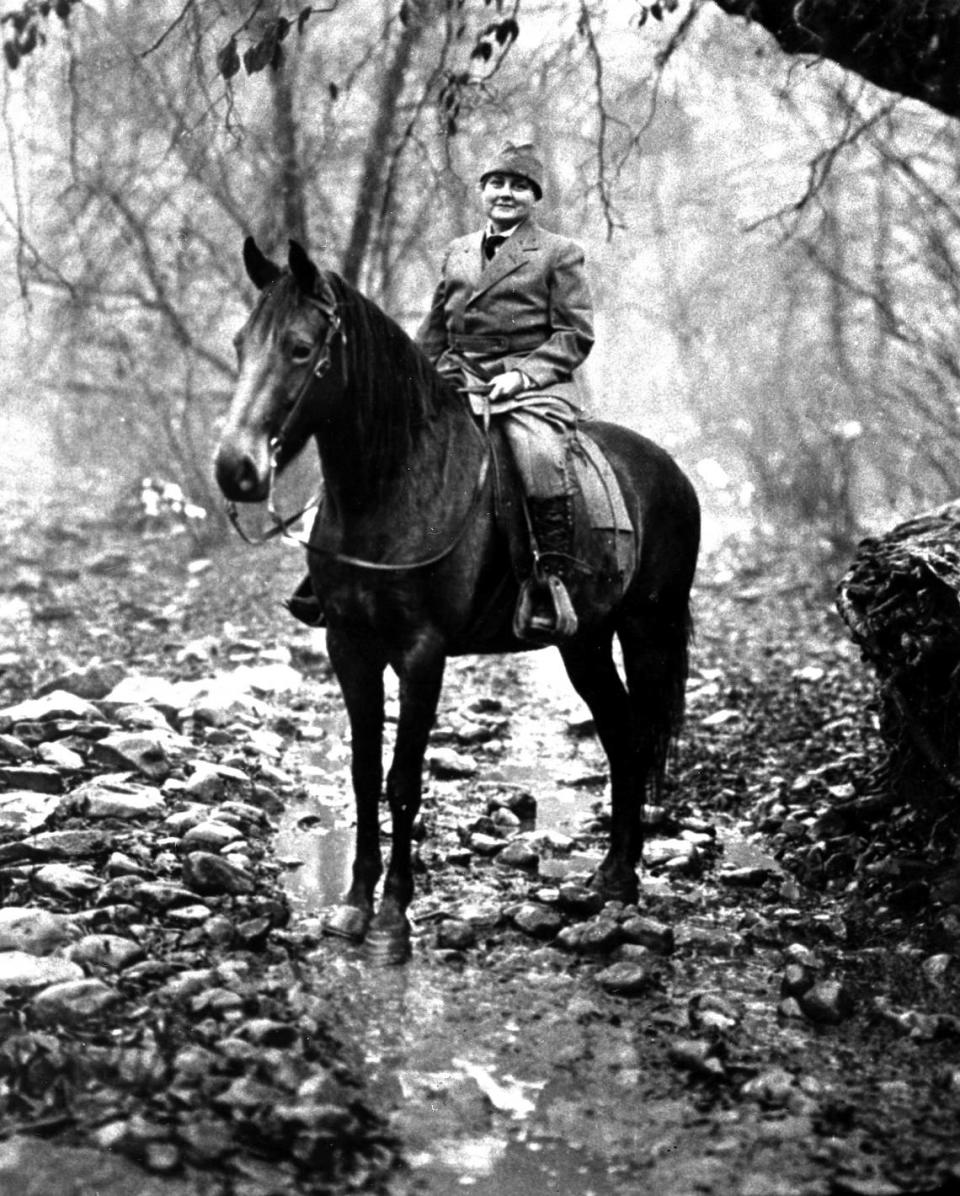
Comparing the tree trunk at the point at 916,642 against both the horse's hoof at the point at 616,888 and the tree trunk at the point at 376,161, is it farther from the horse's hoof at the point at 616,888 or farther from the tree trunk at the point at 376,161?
the tree trunk at the point at 376,161

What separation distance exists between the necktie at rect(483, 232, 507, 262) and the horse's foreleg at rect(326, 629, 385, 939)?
1677 mm

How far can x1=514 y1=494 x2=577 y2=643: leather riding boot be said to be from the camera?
5406 millimetres

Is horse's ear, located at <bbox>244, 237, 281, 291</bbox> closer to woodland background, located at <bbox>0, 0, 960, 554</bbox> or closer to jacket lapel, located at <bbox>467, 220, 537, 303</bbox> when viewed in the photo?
jacket lapel, located at <bbox>467, 220, 537, 303</bbox>

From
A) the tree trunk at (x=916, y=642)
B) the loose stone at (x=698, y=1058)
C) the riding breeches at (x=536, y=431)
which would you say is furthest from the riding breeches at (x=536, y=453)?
the loose stone at (x=698, y=1058)

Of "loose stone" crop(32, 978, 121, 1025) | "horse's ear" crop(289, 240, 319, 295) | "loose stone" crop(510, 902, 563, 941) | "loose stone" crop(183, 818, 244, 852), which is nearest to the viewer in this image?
"loose stone" crop(32, 978, 121, 1025)

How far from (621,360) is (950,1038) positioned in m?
22.1

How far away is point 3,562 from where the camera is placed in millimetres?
14609

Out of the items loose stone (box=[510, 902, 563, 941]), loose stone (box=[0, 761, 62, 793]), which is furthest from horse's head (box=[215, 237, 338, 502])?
loose stone (box=[0, 761, 62, 793])

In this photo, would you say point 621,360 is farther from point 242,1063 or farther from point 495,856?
point 242,1063

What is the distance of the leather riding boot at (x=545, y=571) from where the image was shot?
5406 millimetres

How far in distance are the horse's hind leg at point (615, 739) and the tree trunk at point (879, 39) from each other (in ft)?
9.57

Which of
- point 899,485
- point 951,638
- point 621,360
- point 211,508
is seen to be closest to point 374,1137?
point 951,638

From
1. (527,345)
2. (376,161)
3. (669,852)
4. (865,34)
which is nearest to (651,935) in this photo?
(669,852)

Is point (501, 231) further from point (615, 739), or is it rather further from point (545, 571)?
point (615, 739)
